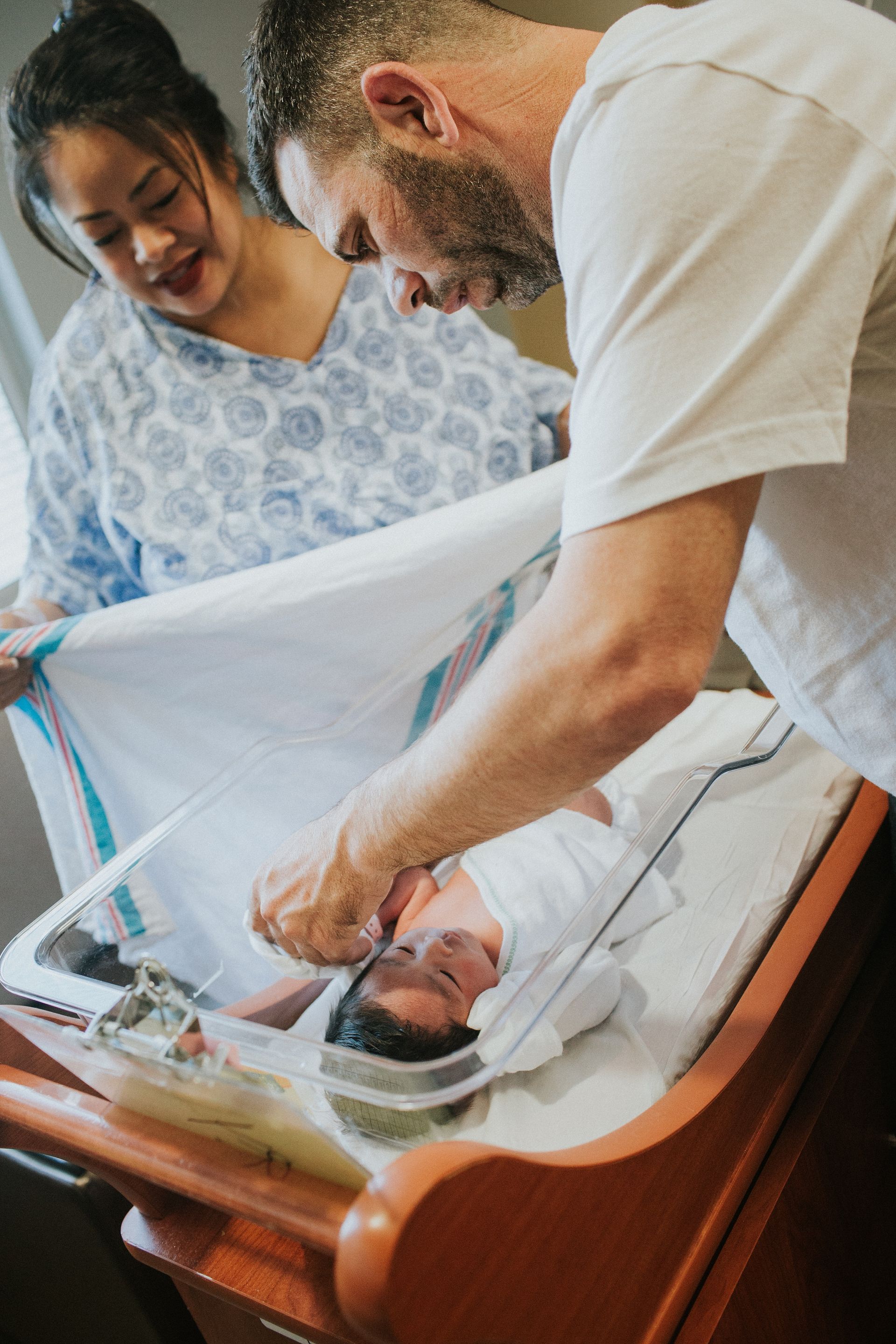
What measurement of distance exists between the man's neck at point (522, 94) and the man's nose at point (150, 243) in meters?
0.87

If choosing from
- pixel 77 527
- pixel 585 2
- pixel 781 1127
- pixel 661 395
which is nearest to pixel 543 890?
pixel 781 1127

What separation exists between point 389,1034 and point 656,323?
0.71m

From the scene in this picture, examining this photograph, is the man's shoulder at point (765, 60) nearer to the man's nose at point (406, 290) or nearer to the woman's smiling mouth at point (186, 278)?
the man's nose at point (406, 290)

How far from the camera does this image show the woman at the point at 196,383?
4.89 ft

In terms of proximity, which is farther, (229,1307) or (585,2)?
(585,2)

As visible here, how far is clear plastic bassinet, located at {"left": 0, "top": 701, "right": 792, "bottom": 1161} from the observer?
65 cm

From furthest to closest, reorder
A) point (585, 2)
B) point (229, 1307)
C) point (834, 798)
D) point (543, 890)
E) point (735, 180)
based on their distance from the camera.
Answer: point (585, 2) → point (834, 798) → point (543, 890) → point (229, 1307) → point (735, 180)

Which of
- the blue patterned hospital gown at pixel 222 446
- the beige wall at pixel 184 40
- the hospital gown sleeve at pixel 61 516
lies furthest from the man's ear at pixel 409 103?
the beige wall at pixel 184 40

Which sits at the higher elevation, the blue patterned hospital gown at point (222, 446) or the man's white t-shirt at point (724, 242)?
the man's white t-shirt at point (724, 242)

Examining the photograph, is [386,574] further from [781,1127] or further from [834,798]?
[781,1127]

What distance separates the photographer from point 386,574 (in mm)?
1296

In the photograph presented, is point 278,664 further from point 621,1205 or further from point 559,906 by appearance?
point 621,1205

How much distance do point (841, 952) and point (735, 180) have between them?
33.5 inches

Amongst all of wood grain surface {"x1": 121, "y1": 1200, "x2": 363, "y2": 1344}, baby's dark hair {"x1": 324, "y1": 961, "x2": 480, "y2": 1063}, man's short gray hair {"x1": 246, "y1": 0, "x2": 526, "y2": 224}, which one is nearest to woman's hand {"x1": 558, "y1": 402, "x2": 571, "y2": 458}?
man's short gray hair {"x1": 246, "y1": 0, "x2": 526, "y2": 224}
